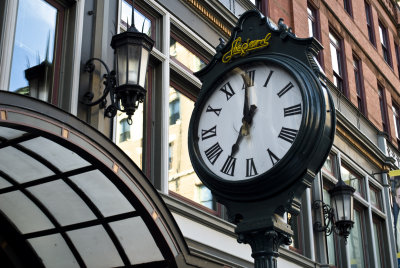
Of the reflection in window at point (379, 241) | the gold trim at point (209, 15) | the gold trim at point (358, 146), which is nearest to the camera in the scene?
the gold trim at point (209, 15)

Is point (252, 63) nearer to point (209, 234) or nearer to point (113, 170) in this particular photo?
point (113, 170)

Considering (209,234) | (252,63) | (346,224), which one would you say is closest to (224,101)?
(252,63)

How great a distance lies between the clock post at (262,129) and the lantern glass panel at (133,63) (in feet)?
10.9

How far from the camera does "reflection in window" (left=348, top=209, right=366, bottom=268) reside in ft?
54.9

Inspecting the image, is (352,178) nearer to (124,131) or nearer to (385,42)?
(385,42)

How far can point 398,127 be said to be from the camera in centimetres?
2386

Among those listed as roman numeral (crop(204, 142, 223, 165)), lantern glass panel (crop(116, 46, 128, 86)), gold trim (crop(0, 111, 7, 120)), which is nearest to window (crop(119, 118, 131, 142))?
lantern glass panel (crop(116, 46, 128, 86))

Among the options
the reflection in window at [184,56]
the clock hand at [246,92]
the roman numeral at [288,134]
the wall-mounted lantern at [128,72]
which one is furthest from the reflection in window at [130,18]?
the roman numeral at [288,134]

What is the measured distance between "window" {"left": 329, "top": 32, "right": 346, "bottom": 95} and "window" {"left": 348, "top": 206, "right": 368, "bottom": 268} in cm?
380

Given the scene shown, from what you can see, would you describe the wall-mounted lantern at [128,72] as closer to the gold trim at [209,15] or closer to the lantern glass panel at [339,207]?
the gold trim at [209,15]

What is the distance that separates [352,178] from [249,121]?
14.0 m

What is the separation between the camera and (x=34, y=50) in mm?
8406

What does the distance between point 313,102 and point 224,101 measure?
0.74 m

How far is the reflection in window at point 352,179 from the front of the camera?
17484 mm
